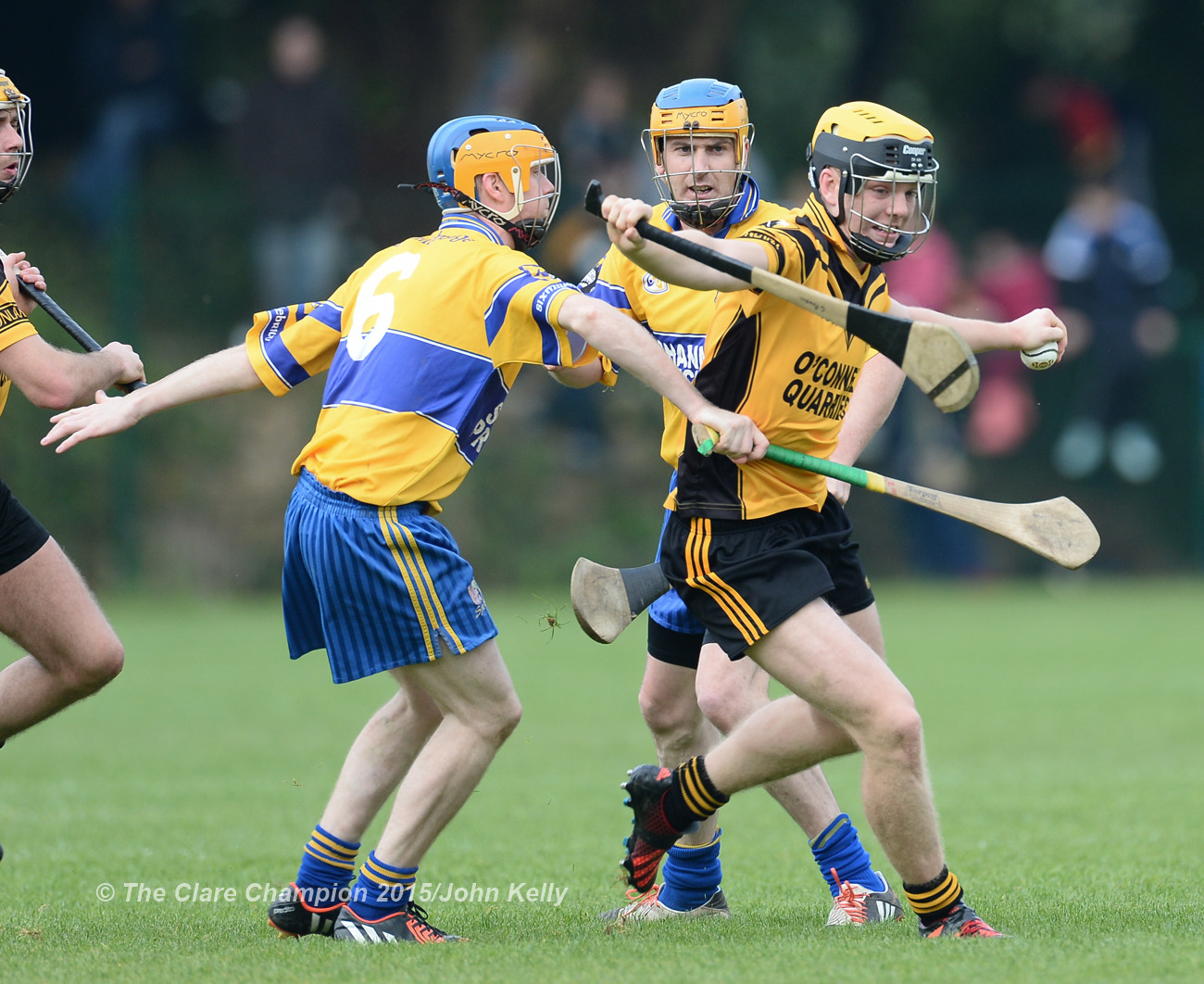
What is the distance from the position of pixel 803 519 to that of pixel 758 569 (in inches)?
10.4

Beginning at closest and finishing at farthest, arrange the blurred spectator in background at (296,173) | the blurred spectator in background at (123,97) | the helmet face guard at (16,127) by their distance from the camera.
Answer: the helmet face guard at (16,127)
the blurred spectator in background at (296,173)
the blurred spectator in background at (123,97)

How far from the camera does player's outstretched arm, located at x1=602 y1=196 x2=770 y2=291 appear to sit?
163 inches

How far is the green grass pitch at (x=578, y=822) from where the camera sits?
4.07 m

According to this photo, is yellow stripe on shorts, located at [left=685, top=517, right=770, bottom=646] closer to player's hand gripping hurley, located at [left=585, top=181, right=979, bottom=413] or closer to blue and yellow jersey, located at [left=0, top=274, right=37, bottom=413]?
player's hand gripping hurley, located at [left=585, top=181, right=979, bottom=413]

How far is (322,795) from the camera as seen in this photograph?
7105 millimetres

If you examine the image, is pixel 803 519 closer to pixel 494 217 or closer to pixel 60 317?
pixel 494 217

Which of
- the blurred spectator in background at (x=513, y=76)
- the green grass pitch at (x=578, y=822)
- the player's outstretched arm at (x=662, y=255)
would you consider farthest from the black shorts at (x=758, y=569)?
the blurred spectator in background at (x=513, y=76)

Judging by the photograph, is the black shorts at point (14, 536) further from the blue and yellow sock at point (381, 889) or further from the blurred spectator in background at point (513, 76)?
the blurred spectator in background at point (513, 76)

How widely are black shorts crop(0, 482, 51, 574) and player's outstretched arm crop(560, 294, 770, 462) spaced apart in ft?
5.92

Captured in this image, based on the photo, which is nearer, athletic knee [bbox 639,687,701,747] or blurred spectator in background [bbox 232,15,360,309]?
athletic knee [bbox 639,687,701,747]

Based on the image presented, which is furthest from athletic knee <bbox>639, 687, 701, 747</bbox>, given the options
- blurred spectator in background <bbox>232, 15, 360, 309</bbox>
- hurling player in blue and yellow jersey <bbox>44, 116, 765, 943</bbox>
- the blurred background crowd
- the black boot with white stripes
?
blurred spectator in background <bbox>232, 15, 360, 309</bbox>

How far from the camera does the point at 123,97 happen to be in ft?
44.9

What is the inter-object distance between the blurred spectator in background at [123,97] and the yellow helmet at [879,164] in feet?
33.7

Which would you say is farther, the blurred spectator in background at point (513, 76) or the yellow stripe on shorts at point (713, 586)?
the blurred spectator in background at point (513, 76)
